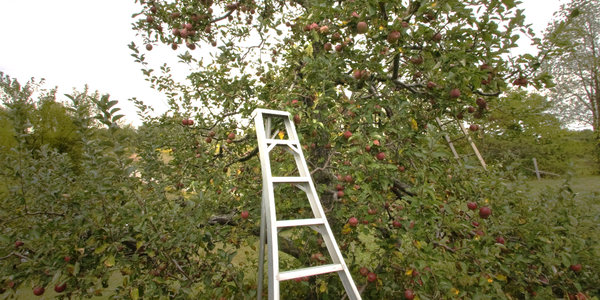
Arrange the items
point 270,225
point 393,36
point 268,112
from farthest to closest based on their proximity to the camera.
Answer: point 268,112
point 393,36
point 270,225

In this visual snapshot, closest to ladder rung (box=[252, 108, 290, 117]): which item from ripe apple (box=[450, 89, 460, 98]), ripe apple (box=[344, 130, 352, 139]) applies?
ripe apple (box=[344, 130, 352, 139])

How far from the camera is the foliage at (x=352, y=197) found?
66.2 inches

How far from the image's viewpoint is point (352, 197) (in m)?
2.45

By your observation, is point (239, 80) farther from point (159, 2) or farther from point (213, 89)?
point (159, 2)

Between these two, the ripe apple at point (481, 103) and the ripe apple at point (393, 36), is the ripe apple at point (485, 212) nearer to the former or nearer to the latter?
the ripe apple at point (481, 103)

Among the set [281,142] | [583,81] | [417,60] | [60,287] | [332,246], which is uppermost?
[583,81]

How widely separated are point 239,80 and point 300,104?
1.03 metres

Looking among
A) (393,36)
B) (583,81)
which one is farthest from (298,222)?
(583,81)

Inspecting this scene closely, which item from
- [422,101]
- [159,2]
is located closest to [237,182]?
[422,101]

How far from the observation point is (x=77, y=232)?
171cm

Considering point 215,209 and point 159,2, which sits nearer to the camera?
point 215,209

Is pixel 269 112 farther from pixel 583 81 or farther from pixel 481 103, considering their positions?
pixel 583 81

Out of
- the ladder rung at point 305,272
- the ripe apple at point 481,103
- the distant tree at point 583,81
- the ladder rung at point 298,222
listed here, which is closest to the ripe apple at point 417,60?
the ripe apple at point 481,103

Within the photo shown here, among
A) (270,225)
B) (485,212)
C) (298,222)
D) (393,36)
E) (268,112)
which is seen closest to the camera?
(270,225)
